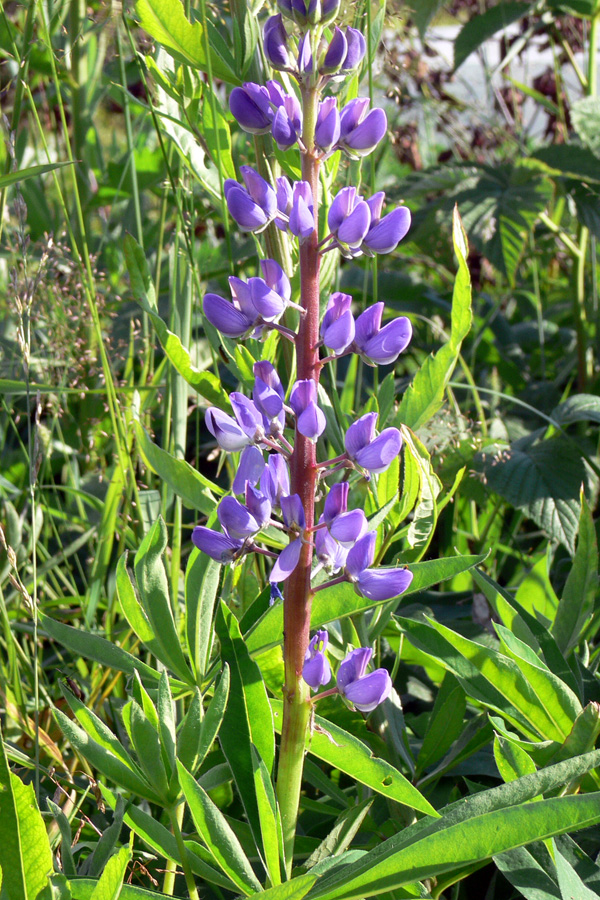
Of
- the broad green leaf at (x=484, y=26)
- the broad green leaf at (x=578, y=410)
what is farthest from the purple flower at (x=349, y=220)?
the broad green leaf at (x=484, y=26)

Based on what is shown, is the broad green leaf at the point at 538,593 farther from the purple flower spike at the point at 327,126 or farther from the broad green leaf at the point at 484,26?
the broad green leaf at the point at 484,26

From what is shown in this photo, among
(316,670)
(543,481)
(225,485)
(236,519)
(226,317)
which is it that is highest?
(226,317)

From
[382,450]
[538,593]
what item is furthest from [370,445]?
[538,593]

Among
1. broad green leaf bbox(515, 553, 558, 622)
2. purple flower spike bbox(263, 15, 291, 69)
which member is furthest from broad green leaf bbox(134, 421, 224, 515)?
broad green leaf bbox(515, 553, 558, 622)

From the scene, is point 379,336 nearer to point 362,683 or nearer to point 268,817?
point 362,683

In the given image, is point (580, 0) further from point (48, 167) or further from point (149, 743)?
point (149, 743)

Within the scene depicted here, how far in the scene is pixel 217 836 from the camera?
62cm

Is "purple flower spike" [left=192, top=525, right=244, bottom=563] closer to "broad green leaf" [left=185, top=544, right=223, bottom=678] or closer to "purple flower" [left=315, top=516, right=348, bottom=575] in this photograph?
"purple flower" [left=315, top=516, right=348, bottom=575]

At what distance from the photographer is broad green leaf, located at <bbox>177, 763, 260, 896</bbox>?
603 millimetres

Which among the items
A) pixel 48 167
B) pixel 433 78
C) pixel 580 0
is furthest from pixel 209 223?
pixel 48 167

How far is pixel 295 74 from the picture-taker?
0.66 m

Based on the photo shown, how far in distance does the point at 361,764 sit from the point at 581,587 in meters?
0.33

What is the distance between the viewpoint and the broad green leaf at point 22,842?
0.58 meters

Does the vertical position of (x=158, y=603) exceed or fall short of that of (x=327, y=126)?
it falls short
